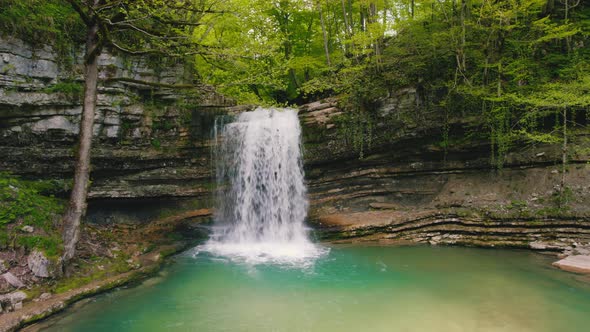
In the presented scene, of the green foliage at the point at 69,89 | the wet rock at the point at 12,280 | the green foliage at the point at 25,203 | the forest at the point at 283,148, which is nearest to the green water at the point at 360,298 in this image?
the forest at the point at 283,148

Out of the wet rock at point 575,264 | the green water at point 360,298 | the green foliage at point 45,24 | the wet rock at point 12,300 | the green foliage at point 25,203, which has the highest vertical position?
the green foliage at point 45,24

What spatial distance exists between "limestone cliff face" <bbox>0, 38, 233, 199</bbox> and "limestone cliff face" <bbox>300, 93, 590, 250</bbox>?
4.52 meters

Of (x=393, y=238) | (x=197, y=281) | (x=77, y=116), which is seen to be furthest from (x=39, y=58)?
(x=393, y=238)

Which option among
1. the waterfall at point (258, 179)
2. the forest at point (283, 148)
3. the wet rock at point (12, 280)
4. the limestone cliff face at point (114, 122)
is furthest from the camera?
the waterfall at point (258, 179)

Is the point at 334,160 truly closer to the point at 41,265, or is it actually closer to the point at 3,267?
the point at 41,265

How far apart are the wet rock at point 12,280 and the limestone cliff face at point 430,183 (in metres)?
8.65

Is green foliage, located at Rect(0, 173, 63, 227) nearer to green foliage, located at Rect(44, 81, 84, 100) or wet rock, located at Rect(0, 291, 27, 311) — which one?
wet rock, located at Rect(0, 291, 27, 311)

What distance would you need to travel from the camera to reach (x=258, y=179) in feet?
42.2

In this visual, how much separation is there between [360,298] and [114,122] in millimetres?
9478

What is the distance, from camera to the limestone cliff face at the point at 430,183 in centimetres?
1033

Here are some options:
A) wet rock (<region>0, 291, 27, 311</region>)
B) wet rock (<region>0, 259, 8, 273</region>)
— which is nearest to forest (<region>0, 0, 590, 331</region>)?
wet rock (<region>0, 259, 8, 273</region>)

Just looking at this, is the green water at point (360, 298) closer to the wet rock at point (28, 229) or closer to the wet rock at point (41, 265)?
the wet rock at point (41, 265)

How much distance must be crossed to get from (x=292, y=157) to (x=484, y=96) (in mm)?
7063

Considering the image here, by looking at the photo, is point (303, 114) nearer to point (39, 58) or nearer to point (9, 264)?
point (39, 58)
